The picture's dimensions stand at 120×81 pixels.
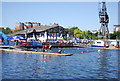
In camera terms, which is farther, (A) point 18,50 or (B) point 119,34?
(B) point 119,34

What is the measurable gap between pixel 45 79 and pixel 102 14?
415 feet

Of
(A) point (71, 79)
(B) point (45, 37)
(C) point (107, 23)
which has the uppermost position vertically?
(C) point (107, 23)

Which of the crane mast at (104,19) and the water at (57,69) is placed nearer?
the water at (57,69)

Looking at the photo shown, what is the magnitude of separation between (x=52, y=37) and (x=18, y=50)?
43368 millimetres

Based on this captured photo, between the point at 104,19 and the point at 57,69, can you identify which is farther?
the point at 104,19

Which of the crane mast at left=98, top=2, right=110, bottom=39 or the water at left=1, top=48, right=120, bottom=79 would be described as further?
the crane mast at left=98, top=2, right=110, bottom=39

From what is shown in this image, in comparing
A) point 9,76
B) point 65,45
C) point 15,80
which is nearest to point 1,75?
point 9,76

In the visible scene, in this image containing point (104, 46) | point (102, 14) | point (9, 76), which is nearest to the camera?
→ point (9, 76)

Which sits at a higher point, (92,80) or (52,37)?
(52,37)

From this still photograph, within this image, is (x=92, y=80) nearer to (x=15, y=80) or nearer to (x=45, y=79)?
(x=45, y=79)

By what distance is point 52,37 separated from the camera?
10738 cm

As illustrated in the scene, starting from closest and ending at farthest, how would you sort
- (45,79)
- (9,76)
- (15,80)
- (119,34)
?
1. (15,80)
2. (45,79)
3. (9,76)
4. (119,34)

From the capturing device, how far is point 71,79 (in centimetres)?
2725

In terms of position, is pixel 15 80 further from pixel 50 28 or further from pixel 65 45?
pixel 50 28
